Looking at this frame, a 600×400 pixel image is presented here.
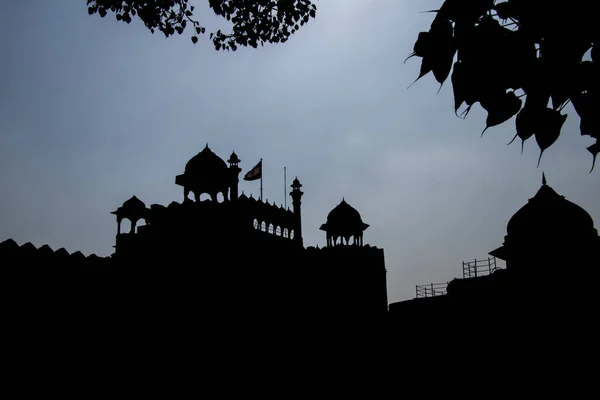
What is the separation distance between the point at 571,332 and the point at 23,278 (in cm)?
1652

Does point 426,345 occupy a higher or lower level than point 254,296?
lower

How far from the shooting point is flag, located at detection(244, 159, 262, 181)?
24078 mm

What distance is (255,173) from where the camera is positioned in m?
24.1

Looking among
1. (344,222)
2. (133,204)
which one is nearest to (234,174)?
(133,204)

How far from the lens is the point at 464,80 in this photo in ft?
8.18

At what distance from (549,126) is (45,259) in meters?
17.0

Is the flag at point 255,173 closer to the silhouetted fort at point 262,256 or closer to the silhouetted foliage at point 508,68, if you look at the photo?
the silhouetted fort at point 262,256

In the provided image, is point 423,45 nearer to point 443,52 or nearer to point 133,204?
point 443,52

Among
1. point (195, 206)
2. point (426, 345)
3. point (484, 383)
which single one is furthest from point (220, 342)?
point (484, 383)

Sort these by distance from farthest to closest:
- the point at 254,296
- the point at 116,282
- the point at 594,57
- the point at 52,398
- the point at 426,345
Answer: the point at 254,296 → the point at 116,282 → the point at 426,345 → the point at 52,398 → the point at 594,57

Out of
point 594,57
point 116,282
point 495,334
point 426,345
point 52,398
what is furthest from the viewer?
point 116,282

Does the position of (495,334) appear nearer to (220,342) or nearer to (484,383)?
(484,383)

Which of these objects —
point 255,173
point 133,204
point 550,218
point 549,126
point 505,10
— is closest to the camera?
point 549,126

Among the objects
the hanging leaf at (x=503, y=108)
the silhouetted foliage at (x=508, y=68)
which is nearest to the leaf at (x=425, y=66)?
the silhouetted foliage at (x=508, y=68)
